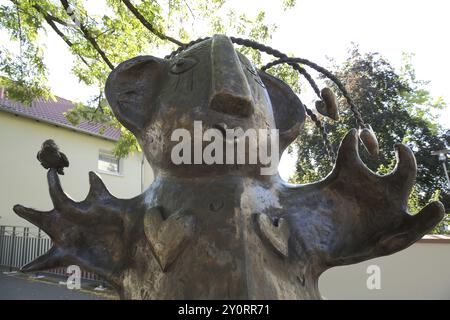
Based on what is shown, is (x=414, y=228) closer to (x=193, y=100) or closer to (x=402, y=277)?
(x=193, y=100)

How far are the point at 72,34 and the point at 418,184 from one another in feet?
53.4

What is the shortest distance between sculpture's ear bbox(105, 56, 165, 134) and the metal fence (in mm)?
9741

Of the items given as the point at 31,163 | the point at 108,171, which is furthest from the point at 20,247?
the point at 108,171

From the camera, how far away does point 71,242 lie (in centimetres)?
128

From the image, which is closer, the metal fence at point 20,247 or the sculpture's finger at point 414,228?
the sculpture's finger at point 414,228

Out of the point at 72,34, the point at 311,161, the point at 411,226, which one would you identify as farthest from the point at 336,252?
the point at 311,161

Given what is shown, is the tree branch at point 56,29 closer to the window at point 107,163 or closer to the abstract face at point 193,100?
the abstract face at point 193,100

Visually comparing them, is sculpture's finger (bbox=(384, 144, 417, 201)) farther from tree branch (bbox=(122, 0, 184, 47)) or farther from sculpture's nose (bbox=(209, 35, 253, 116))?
tree branch (bbox=(122, 0, 184, 47))

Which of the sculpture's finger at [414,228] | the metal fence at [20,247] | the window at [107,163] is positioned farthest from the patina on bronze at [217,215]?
the window at [107,163]

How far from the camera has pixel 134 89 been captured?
143cm

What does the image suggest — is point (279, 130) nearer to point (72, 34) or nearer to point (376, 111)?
point (72, 34)

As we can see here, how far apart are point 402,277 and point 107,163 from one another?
11373mm

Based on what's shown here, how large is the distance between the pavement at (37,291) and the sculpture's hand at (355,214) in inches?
257

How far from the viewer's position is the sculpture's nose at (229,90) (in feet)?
3.99
